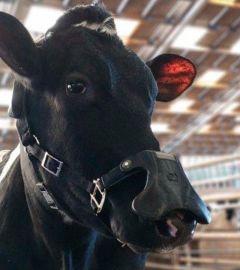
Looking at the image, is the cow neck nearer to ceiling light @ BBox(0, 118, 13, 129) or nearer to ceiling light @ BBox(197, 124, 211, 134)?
ceiling light @ BBox(0, 118, 13, 129)

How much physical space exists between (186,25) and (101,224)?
4.88 metres

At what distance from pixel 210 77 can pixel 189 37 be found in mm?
1816

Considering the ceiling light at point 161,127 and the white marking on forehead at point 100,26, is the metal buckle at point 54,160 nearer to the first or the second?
the white marking on forehead at point 100,26

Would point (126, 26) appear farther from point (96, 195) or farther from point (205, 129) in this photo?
point (205, 129)

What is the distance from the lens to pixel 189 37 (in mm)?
6059

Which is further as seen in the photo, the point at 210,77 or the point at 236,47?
the point at 210,77

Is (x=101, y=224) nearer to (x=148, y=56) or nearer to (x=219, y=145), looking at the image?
(x=148, y=56)

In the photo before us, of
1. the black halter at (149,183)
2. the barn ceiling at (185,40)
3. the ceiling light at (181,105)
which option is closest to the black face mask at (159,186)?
the black halter at (149,183)

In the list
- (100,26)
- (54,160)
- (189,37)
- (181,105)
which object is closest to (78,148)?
(54,160)

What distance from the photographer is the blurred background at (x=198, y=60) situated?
4.66 m

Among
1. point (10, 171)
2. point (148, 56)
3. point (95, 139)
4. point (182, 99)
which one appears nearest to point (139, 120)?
point (95, 139)

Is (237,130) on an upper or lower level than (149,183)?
lower

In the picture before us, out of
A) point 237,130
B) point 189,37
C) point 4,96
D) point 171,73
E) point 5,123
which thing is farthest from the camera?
point 237,130

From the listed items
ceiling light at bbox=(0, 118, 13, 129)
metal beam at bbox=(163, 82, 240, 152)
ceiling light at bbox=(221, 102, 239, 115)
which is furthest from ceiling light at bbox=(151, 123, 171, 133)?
ceiling light at bbox=(0, 118, 13, 129)
